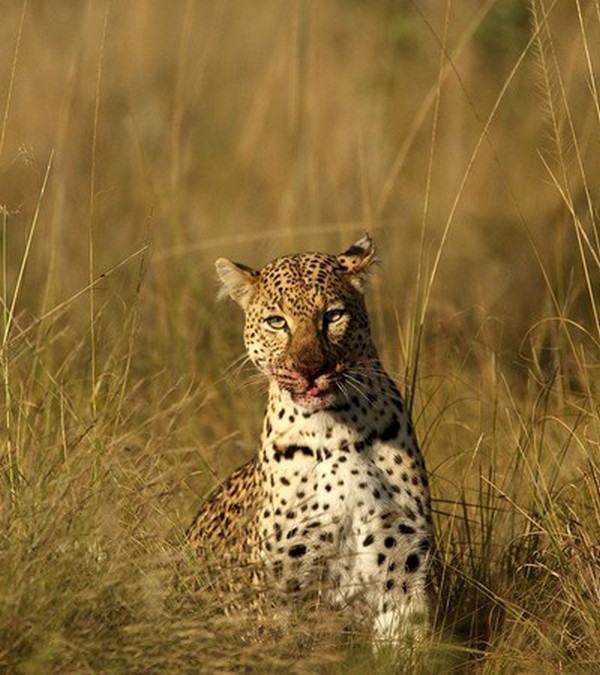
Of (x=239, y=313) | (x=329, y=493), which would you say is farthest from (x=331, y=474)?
(x=239, y=313)

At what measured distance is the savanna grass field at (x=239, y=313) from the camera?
4793mm

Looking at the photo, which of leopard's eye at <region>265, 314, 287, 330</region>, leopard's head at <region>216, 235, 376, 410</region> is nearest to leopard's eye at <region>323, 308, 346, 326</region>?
leopard's head at <region>216, 235, 376, 410</region>

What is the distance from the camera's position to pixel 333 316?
5.74 metres

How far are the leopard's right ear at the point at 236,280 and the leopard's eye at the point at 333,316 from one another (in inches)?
12.5

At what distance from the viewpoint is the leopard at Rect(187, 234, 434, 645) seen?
5.48 m

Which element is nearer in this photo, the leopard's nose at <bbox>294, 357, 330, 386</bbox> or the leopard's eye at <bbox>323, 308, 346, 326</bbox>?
the leopard's nose at <bbox>294, 357, 330, 386</bbox>

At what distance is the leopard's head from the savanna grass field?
0.22 meters

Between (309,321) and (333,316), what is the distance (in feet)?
0.28

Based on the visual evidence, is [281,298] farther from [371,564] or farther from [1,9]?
[1,9]

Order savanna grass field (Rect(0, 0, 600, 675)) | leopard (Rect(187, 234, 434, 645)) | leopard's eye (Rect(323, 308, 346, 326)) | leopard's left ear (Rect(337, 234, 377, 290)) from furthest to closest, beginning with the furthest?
leopard's left ear (Rect(337, 234, 377, 290))
leopard's eye (Rect(323, 308, 346, 326))
leopard (Rect(187, 234, 434, 645))
savanna grass field (Rect(0, 0, 600, 675))

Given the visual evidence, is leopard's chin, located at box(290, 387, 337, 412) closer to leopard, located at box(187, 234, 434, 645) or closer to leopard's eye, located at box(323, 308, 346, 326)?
leopard, located at box(187, 234, 434, 645)

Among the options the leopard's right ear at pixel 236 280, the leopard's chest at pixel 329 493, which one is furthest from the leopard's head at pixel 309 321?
the leopard's chest at pixel 329 493

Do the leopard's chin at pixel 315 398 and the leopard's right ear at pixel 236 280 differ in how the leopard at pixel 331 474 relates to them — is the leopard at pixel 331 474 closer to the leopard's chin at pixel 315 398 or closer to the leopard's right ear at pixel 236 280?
the leopard's chin at pixel 315 398

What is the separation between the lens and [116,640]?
4539mm
